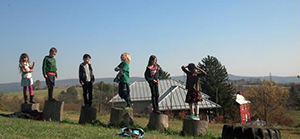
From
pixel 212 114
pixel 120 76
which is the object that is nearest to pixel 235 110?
pixel 212 114

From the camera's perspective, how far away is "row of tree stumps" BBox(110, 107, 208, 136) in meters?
8.54

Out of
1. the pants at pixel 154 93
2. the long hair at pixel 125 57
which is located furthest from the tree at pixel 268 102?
the long hair at pixel 125 57

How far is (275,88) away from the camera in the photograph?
2170 inches

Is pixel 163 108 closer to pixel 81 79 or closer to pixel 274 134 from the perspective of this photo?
pixel 81 79

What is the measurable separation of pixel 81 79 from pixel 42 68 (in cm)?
151

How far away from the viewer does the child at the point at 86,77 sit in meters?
9.88

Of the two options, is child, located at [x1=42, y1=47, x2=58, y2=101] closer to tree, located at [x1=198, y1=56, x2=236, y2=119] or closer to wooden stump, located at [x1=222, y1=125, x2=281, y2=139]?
wooden stump, located at [x1=222, y1=125, x2=281, y2=139]

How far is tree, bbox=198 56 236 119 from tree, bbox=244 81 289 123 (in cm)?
862

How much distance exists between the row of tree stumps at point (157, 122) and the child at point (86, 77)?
1.17m

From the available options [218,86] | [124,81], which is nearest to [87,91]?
[124,81]

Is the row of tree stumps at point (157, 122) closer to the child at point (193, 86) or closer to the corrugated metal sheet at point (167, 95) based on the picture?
the child at point (193, 86)

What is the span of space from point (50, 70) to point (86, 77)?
1.41 m

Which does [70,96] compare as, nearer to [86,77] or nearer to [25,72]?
[25,72]

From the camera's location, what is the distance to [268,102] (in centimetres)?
5047
